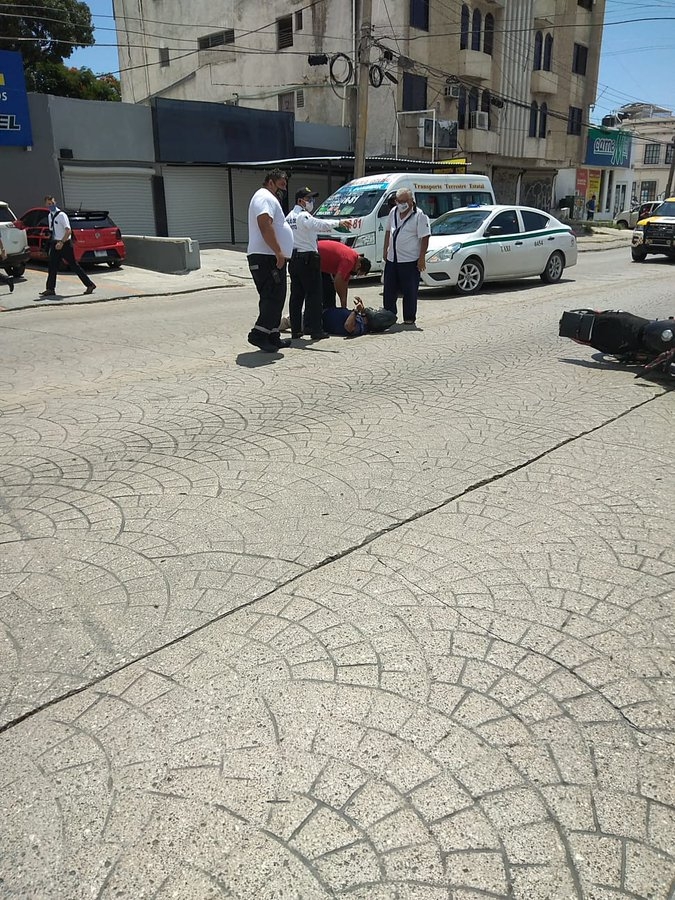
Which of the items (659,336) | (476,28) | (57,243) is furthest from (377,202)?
(476,28)

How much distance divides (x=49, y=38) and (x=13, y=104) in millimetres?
17245

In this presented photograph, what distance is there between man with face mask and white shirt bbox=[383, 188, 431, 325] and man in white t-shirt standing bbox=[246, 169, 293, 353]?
2064mm

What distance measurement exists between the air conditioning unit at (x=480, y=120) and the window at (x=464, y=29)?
280 centimetres

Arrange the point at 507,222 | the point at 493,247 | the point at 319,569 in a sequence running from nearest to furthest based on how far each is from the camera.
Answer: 1. the point at 319,569
2. the point at 493,247
3. the point at 507,222

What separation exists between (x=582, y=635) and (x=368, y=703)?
965 mm

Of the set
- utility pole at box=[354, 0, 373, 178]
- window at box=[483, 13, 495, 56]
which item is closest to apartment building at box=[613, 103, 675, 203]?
window at box=[483, 13, 495, 56]

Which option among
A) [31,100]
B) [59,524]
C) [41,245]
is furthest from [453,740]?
[31,100]

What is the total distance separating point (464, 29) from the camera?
3272 cm

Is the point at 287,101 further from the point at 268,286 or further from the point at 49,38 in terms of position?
the point at 268,286

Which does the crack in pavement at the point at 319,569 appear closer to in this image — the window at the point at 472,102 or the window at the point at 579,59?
the window at the point at 472,102

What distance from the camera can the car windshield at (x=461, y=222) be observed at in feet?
45.9

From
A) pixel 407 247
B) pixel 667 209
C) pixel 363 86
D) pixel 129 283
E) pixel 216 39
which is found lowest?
pixel 129 283

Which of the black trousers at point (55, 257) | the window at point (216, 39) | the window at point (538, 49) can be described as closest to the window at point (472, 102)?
the window at point (538, 49)

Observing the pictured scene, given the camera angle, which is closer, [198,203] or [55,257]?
[55,257]
